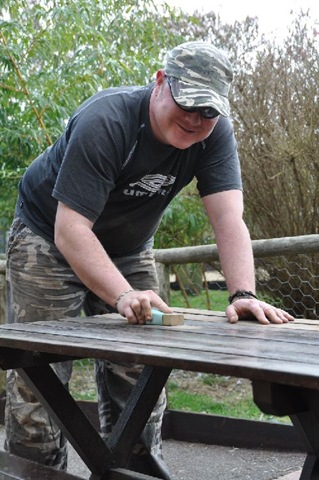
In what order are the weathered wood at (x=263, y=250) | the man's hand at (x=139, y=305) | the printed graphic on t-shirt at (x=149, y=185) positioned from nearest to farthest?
the man's hand at (x=139, y=305) → the printed graphic on t-shirt at (x=149, y=185) → the weathered wood at (x=263, y=250)

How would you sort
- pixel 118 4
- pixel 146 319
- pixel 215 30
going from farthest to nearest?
pixel 215 30, pixel 118 4, pixel 146 319

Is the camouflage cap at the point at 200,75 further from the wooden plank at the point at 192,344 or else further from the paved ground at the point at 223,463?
the paved ground at the point at 223,463

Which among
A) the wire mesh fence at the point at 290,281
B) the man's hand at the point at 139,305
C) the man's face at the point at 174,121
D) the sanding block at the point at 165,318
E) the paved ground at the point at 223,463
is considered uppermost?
the man's face at the point at 174,121

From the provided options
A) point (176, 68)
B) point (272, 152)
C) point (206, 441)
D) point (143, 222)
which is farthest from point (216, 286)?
point (176, 68)

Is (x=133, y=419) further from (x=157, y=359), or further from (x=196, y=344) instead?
(x=157, y=359)

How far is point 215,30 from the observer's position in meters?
7.85

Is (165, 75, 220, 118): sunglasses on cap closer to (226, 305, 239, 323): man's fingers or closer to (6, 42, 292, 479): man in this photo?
(6, 42, 292, 479): man

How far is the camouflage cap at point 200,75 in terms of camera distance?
9.07ft

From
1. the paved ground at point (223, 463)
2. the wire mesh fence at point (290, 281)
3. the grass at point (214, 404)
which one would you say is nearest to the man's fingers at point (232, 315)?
the paved ground at point (223, 463)

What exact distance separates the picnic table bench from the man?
0.18m

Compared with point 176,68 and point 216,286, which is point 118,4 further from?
point 176,68

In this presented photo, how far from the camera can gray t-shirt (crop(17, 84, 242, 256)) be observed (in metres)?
2.88

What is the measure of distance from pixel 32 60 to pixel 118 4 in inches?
30.9

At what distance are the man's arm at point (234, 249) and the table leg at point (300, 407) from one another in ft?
1.35
